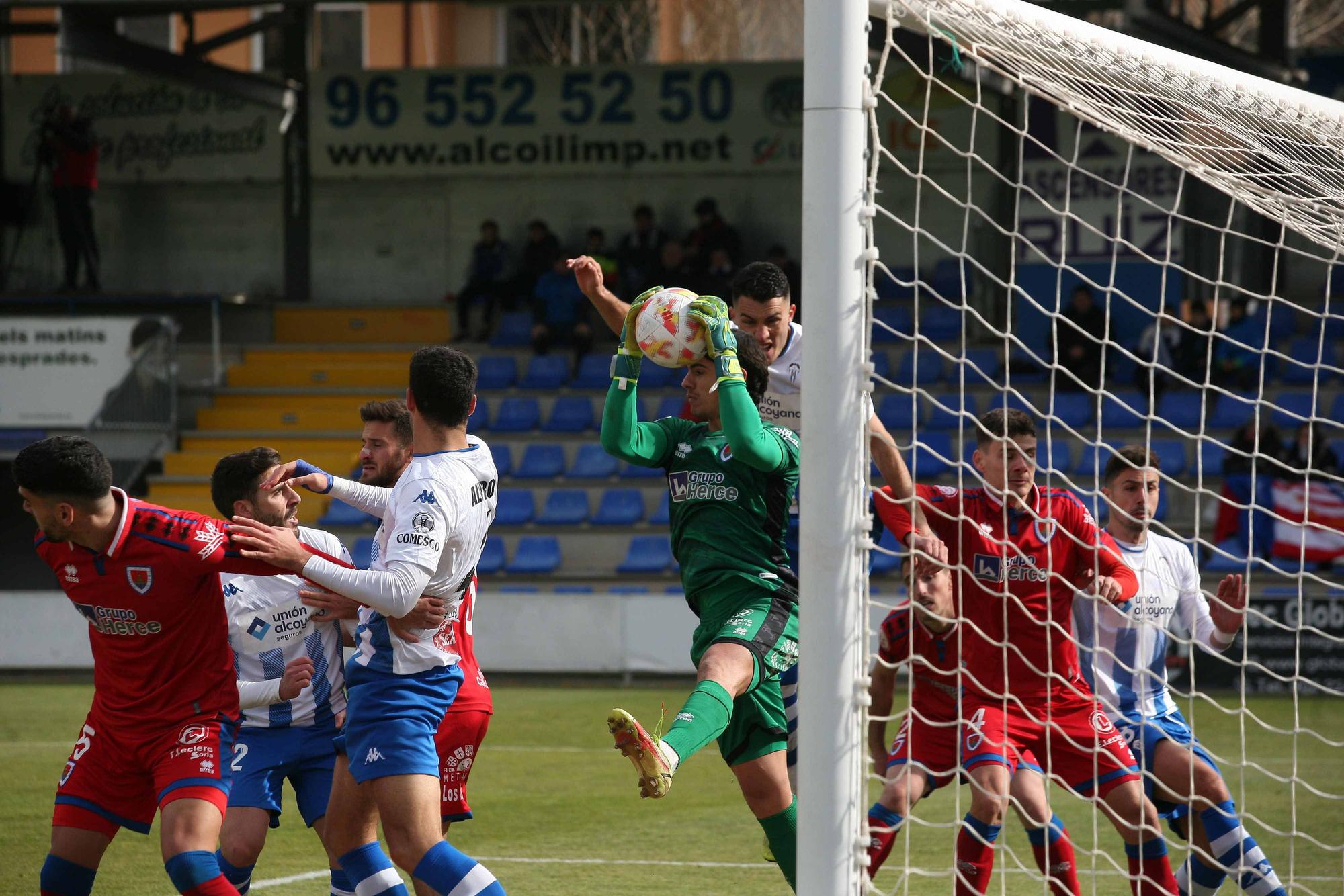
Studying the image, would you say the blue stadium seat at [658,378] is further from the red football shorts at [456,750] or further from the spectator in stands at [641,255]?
the red football shorts at [456,750]

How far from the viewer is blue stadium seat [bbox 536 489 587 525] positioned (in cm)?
1655

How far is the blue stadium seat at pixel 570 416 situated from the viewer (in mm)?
17766

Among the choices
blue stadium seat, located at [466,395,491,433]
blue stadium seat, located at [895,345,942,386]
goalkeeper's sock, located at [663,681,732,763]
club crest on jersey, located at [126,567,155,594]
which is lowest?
blue stadium seat, located at [466,395,491,433]

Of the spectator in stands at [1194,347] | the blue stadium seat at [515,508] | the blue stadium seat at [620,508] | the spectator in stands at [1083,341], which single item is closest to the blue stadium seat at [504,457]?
the blue stadium seat at [515,508]

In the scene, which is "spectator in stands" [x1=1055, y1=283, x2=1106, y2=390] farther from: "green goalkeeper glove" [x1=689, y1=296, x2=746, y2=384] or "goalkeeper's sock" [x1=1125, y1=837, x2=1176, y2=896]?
"green goalkeeper glove" [x1=689, y1=296, x2=746, y2=384]

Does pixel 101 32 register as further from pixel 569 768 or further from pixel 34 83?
pixel 569 768

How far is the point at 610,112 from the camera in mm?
20312

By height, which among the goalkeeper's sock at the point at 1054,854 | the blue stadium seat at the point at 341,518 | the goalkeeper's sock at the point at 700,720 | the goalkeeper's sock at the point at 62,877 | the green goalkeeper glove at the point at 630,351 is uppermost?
the green goalkeeper glove at the point at 630,351

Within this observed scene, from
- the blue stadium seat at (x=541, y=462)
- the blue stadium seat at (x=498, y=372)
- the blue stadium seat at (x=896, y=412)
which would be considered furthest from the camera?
the blue stadium seat at (x=498, y=372)

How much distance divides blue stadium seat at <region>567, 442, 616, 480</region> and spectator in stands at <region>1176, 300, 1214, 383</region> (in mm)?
6444

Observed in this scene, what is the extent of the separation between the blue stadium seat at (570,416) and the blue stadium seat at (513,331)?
1641 mm

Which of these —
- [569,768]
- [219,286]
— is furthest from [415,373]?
[219,286]

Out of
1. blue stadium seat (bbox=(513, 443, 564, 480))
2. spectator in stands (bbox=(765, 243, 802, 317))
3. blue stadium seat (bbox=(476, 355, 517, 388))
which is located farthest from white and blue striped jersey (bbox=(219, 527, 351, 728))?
blue stadium seat (bbox=(476, 355, 517, 388))

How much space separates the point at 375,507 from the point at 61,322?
42.6 feet
